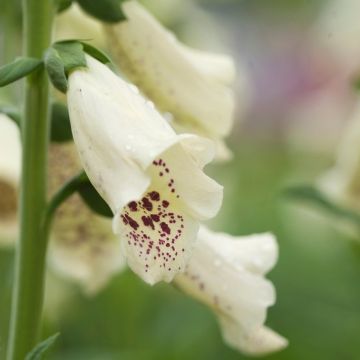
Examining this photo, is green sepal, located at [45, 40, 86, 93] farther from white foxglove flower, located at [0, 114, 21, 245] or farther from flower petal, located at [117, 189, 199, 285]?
white foxglove flower, located at [0, 114, 21, 245]

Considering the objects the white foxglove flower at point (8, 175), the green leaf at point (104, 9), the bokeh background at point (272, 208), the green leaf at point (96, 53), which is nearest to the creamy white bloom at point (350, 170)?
the bokeh background at point (272, 208)

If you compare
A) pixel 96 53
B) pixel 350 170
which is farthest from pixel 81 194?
pixel 350 170

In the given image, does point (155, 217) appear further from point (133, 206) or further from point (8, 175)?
point (8, 175)

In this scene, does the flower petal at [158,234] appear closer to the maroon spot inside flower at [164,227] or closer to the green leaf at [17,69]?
the maroon spot inside flower at [164,227]

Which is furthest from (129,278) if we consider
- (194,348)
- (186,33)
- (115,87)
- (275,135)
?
(275,135)

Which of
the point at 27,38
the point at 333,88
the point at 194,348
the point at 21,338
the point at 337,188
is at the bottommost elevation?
the point at 333,88

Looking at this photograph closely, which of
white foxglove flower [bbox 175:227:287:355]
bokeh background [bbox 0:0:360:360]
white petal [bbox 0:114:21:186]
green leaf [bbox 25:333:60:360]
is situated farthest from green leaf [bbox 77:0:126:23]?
bokeh background [bbox 0:0:360:360]

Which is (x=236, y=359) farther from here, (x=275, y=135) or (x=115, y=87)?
(x=275, y=135)
